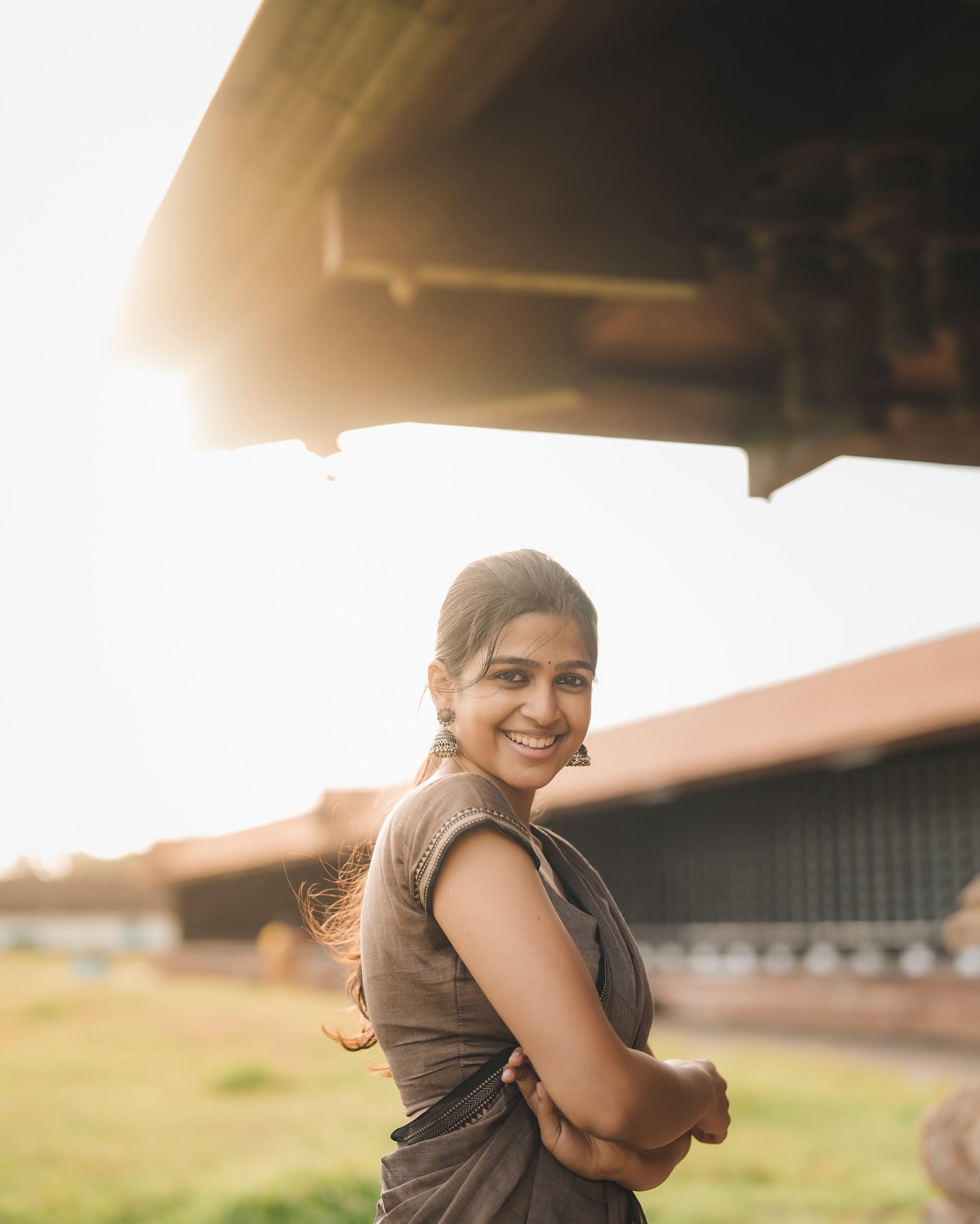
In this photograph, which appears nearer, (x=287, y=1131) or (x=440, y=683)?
(x=440, y=683)

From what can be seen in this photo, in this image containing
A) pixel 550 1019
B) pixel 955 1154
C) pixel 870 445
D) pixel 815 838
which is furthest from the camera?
pixel 815 838

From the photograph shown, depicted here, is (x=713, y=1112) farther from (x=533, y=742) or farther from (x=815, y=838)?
(x=815, y=838)

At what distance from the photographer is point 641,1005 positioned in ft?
4.07

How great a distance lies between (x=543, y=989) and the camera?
1.07m

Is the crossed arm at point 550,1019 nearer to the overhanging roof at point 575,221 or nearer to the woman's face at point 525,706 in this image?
the woman's face at point 525,706

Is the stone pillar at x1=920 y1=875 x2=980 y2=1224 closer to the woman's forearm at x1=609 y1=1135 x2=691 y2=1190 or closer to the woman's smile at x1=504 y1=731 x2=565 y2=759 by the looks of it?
the woman's forearm at x1=609 y1=1135 x2=691 y2=1190

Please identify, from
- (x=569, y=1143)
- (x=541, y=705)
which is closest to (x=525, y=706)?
(x=541, y=705)

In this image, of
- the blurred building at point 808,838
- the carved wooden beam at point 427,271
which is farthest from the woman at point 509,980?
the blurred building at point 808,838

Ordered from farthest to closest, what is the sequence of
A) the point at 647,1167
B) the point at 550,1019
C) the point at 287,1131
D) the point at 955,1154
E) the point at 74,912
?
the point at 74,912 < the point at 287,1131 < the point at 955,1154 < the point at 647,1167 < the point at 550,1019

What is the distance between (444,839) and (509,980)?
0.13 metres

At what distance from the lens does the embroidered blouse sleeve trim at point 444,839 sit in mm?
1117

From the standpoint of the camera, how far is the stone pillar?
2.63 metres

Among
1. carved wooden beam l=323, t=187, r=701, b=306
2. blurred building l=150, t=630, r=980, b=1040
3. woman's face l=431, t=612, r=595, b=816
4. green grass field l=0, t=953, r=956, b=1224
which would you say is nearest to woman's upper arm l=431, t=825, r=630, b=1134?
woman's face l=431, t=612, r=595, b=816

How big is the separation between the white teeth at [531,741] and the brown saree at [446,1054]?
0.07 meters
